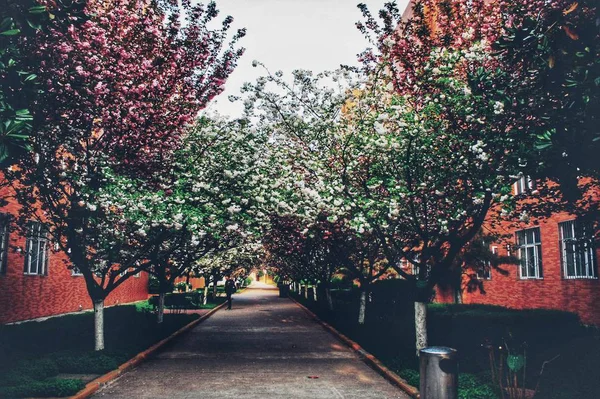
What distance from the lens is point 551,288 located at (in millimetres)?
19250

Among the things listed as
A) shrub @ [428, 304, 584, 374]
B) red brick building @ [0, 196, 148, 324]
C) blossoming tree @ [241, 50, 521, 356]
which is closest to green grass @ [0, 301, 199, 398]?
red brick building @ [0, 196, 148, 324]

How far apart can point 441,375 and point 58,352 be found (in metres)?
8.86

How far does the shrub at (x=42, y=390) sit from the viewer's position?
8180 mm

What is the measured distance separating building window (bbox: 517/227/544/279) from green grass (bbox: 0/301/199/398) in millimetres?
13884

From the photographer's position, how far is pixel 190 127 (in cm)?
1361

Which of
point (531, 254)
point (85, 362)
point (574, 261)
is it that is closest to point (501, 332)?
point (574, 261)

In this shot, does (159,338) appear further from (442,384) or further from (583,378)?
(583,378)

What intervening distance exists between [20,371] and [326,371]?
598 cm

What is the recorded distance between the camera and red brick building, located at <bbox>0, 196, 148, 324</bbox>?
1845 centimetres

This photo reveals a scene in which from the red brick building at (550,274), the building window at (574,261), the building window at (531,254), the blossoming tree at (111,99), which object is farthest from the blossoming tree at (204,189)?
the building window at (531,254)

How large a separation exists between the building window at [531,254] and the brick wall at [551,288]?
34 centimetres

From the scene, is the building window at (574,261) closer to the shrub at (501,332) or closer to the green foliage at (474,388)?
the shrub at (501,332)

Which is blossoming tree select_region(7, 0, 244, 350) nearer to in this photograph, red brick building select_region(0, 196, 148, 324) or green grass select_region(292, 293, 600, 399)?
red brick building select_region(0, 196, 148, 324)

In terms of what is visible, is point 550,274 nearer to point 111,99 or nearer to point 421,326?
point 421,326
